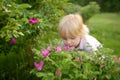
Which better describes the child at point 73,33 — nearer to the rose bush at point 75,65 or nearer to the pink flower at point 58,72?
the rose bush at point 75,65

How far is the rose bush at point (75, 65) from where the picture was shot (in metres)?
2.97

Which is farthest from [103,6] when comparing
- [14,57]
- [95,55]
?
[95,55]

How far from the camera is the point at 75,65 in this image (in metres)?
3.00

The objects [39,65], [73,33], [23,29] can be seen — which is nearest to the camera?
[39,65]

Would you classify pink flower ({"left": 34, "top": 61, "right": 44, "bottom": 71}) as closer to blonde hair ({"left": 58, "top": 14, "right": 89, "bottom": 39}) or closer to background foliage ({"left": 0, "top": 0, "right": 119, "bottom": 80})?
background foliage ({"left": 0, "top": 0, "right": 119, "bottom": 80})

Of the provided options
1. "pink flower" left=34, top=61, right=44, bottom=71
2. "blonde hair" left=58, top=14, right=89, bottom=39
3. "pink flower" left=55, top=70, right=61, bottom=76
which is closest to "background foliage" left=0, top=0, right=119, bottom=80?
"blonde hair" left=58, top=14, right=89, bottom=39

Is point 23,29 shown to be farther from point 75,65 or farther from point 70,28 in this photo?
point 75,65

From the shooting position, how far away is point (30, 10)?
4.28 meters

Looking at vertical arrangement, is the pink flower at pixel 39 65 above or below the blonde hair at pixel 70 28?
above

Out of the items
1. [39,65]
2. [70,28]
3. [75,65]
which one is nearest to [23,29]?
[70,28]

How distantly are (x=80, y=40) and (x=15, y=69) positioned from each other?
3.39 feet

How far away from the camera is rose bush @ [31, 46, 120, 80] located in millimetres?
2969

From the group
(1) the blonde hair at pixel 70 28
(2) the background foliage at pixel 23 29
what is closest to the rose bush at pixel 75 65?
(2) the background foliage at pixel 23 29

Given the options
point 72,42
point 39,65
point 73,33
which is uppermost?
point 39,65
